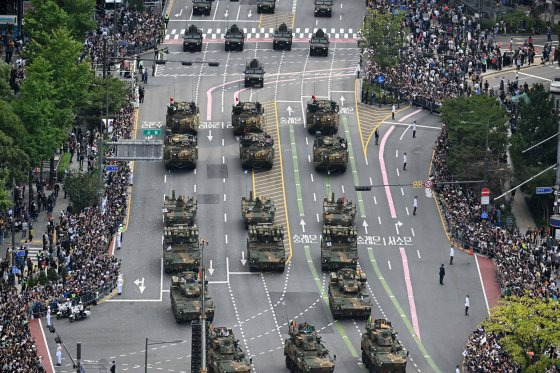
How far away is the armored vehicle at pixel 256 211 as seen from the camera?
624 feet

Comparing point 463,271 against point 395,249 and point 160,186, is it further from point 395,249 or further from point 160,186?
point 160,186

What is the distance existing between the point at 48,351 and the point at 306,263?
27.1m

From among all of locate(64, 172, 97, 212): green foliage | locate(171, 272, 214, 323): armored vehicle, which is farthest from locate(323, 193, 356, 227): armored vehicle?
locate(64, 172, 97, 212): green foliage

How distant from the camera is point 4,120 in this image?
604ft

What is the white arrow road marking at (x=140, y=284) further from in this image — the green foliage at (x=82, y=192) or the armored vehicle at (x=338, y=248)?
the armored vehicle at (x=338, y=248)

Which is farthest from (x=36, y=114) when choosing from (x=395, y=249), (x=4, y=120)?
(x=395, y=249)

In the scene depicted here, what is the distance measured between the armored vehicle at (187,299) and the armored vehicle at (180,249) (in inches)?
198

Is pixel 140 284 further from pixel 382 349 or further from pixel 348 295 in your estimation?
pixel 382 349

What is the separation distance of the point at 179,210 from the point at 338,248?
1485 centimetres

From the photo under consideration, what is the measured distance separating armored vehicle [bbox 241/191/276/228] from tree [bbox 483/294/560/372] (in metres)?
30.1

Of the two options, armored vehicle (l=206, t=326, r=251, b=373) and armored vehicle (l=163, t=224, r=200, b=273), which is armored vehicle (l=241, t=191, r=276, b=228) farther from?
armored vehicle (l=206, t=326, r=251, b=373)

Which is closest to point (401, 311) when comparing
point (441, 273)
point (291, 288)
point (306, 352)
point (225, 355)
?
point (441, 273)

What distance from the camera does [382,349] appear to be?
164625 mm

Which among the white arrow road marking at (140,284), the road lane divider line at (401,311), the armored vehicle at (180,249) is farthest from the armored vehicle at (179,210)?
the road lane divider line at (401,311)
